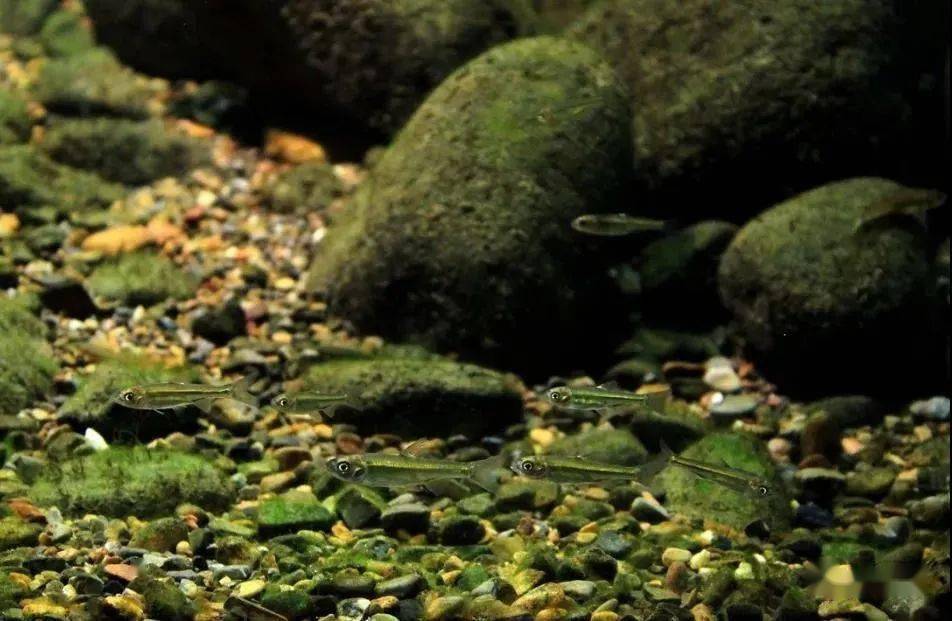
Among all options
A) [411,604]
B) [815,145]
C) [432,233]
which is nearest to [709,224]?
[815,145]

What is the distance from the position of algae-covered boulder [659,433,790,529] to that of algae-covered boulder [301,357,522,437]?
1.23 meters

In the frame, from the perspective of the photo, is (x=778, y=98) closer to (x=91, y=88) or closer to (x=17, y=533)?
(x=91, y=88)

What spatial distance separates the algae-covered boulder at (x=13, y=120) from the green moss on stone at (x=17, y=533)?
16.1 ft

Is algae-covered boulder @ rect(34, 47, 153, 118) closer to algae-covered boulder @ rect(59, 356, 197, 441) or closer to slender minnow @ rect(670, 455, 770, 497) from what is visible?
algae-covered boulder @ rect(59, 356, 197, 441)

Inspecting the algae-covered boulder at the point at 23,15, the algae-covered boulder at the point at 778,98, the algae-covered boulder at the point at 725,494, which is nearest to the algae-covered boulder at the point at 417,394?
the algae-covered boulder at the point at 725,494

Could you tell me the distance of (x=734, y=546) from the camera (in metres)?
6.30

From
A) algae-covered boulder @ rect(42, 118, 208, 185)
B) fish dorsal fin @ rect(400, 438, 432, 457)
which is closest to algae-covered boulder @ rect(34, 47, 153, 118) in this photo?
algae-covered boulder @ rect(42, 118, 208, 185)

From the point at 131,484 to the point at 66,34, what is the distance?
7.27m

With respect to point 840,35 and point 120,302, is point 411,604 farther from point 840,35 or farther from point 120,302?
point 840,35

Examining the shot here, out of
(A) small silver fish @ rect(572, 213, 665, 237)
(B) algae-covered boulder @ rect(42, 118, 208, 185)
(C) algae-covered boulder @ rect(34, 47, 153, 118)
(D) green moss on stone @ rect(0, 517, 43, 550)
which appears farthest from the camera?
(C) algae-covered boulder @ rect(34, 47, 153, 118)

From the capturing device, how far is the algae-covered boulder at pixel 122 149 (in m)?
9.66

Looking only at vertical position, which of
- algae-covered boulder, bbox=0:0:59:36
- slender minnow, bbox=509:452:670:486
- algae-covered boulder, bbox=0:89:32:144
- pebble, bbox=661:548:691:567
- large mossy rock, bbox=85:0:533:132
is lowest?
pebble, bbox=661:548:691:567

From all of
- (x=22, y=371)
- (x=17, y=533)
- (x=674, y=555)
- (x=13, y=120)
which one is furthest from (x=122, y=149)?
(x=674, y=555)

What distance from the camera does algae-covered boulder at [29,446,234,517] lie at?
575 centimetres
